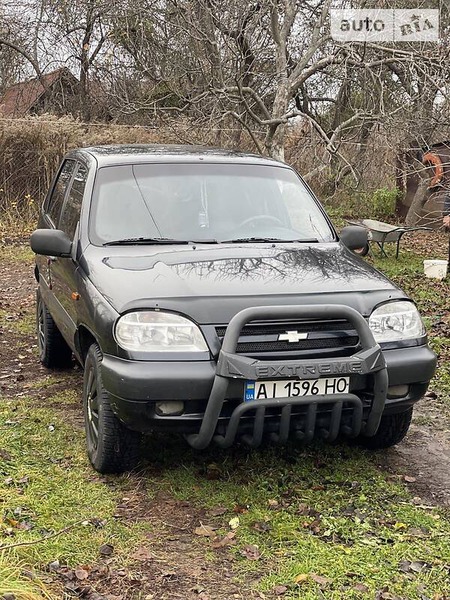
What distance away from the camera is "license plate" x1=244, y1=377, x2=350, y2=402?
328 centimetres

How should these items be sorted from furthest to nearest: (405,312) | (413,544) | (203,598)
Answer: (405,312) → (413,544) → (203,598)

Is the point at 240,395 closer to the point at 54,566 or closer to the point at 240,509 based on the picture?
the point at 240,509

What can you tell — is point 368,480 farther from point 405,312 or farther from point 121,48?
point 121,48

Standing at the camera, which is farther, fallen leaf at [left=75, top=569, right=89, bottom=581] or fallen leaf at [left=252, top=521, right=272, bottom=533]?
fallen leaf at [left=252, top=521, right=272, bottom=533]

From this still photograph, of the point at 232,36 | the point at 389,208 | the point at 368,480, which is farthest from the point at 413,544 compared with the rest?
the point at 389,208

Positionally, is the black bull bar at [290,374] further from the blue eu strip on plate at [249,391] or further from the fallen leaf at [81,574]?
the fallen leaf at [81,574]

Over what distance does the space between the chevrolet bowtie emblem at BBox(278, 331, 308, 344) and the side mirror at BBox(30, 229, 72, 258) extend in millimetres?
1683

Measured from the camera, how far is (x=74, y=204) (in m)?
4.86

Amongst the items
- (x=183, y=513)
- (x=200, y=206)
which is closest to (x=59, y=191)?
(x=200, y=206)

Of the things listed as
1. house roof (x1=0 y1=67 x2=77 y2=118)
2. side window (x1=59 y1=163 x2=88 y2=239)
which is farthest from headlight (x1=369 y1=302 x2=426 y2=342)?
house roof (x1=0 y1=67 x2=77 y2=118)

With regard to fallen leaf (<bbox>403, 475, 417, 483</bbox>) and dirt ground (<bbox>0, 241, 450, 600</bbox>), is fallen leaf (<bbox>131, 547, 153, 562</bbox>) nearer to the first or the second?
dirt ground (<bbox>0, 241, 450, 600</bbox>)

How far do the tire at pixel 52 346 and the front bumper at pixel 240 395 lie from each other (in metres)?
2.36

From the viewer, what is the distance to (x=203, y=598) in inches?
110

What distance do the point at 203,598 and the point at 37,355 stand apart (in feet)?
13.2
